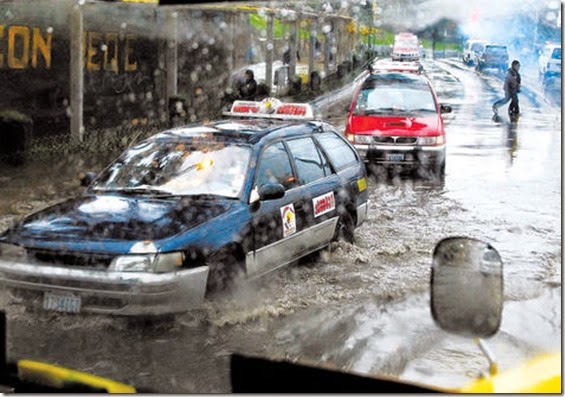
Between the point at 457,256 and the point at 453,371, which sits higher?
the point at 457,256

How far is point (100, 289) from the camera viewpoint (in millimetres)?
4629

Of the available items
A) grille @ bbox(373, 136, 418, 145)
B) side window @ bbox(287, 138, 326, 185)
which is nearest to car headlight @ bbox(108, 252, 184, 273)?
side window @ bbox(287, 138, 326, 185)

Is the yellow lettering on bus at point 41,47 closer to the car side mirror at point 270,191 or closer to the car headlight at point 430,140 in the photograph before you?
the car headlight at point 430,140

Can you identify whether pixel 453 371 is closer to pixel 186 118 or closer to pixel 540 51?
pixel 186 118

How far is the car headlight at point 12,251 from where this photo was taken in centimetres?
486

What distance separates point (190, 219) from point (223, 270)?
0.37 m

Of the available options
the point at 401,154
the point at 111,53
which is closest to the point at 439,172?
the point at 401,154

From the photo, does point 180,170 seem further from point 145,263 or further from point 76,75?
point 76,75

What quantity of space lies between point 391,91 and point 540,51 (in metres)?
10.4

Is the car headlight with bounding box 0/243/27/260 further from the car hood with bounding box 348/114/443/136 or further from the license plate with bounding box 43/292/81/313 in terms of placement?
the car hood with bounding box 348/114/443/136

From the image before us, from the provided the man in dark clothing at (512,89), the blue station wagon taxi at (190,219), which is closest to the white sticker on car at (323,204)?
the blue station wagon taxi at (190,219)

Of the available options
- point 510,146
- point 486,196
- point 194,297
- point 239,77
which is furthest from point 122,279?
point 239,77

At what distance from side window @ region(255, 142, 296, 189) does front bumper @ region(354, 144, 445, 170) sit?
15.0 feet

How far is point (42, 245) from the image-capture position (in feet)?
15.8
